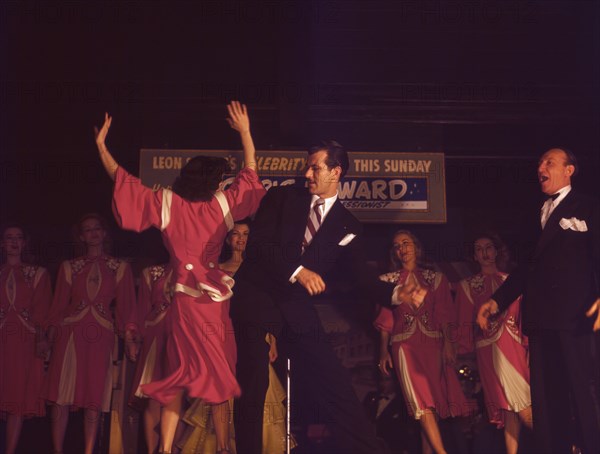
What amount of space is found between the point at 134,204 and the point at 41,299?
1835 millimetres

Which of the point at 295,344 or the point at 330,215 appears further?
the point at 330,215

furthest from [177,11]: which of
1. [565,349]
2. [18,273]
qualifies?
[565,349]

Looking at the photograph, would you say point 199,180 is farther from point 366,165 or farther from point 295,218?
point 366,165

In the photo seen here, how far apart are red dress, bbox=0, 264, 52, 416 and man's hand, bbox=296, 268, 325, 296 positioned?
100 inches

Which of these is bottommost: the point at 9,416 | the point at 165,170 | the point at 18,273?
the point at 9,416

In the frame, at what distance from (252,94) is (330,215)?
8.41 ft

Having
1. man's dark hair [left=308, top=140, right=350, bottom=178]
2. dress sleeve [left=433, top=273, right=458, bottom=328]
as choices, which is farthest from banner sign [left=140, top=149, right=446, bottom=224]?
man's dark hair [left=308, top=140, right=350, bottom=178]

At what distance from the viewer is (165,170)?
19.8 feet

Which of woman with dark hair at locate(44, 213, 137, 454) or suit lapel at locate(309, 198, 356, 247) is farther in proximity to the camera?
woman with dark hair at locate(44, 213, 137, 454)

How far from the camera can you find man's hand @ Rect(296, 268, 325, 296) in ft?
10.4

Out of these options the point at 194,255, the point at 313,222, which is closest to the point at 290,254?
the point at 313,222

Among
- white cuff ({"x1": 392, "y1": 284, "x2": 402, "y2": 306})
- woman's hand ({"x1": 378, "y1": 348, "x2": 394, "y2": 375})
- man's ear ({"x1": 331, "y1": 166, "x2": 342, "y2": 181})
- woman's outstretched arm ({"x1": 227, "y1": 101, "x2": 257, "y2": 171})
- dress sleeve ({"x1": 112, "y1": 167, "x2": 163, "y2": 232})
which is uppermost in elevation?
woman's outstretched arm ({"x1": 227, "y1": 101, "x2": 257, "y2": 171})

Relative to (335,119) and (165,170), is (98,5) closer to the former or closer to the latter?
(165,170)

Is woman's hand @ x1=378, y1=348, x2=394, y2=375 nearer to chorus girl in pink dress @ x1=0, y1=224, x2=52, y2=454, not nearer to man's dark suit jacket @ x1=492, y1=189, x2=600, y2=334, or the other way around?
man's dark suit jacket @ x1=492, y1=189, x2=600, y2=334
